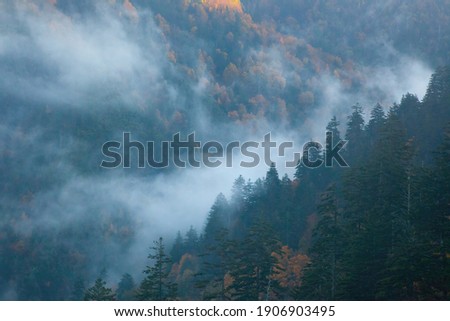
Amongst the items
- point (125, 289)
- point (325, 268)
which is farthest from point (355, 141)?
point (125, 289)

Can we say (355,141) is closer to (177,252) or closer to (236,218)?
(236,218)

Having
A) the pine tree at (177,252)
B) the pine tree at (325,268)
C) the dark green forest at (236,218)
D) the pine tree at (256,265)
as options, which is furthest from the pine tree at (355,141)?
the pine tree at (256,265)

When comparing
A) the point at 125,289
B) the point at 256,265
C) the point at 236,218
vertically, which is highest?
the point at 236,218

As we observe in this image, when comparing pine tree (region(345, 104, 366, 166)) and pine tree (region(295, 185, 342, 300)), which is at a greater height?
pine tree (region(345, 104, 366, 166))

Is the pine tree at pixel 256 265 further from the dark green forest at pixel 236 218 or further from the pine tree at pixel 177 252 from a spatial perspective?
the pine tree at pixel 177 252

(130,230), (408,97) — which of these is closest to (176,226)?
(130,230)

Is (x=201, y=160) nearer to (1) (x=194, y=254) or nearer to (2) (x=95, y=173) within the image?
(2) (x=95, y=173)

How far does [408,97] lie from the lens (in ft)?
220

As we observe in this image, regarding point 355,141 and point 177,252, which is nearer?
point 355,141

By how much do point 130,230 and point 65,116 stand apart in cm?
7105

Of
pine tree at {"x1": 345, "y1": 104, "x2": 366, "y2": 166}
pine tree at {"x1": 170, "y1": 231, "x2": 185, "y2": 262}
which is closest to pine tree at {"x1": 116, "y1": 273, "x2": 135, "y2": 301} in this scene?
pine tree at {"x1": 170, "y1": 231, "x2": 185, "y2": 262}

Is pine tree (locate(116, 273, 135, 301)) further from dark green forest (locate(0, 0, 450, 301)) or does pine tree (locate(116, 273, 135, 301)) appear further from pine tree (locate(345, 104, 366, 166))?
pine tree (locate(345, 104, 366, 166))

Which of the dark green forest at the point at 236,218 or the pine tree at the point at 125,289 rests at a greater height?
the dark green forest at the point at 236,218

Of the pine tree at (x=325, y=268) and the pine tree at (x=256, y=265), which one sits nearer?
the pine tree at (x=325, y=268)
